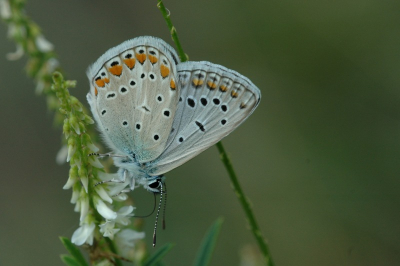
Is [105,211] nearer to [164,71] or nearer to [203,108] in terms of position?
[203,108]

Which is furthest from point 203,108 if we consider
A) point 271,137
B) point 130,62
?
point 271,137

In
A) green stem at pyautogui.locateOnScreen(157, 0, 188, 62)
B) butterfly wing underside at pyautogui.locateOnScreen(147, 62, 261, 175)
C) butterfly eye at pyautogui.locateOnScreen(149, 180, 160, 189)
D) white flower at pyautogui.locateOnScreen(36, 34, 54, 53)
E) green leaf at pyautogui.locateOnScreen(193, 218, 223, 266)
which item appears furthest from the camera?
butterfly eye at pyautogui.locateOnScreen(149, 180, 160, 189)

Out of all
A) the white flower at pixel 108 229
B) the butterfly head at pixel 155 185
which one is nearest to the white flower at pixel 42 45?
the butterfly head at pixel 155 185

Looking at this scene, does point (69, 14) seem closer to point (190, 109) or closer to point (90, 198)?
point (190, 109)

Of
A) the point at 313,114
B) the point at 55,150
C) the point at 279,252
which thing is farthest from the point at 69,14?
the point at 279,252

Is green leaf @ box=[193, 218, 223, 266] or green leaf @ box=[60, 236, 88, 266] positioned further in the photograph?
green leaf @ box=[193, 218, 223, 266]

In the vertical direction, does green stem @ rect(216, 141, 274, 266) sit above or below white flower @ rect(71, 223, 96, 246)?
below

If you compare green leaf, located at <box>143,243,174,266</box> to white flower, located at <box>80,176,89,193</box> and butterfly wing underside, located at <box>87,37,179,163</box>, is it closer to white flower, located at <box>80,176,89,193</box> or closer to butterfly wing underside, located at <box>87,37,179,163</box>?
white flower, located at <box>80,176,89,193</box>

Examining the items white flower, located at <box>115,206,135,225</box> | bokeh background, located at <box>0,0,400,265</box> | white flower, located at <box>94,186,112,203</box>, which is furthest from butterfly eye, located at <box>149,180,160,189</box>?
bokeh background, located at <box>0,0,400,265</box>

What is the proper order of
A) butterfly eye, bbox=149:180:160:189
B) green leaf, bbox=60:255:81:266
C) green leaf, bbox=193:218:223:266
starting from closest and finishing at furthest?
green leaf, bbox=60:255:81:266
green leaf, bbox=193:218:223:266
butterfly eye, bbox=149:180:160:189

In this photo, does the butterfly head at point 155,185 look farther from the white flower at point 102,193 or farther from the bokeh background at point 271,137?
the bokeh background at point 271,137
